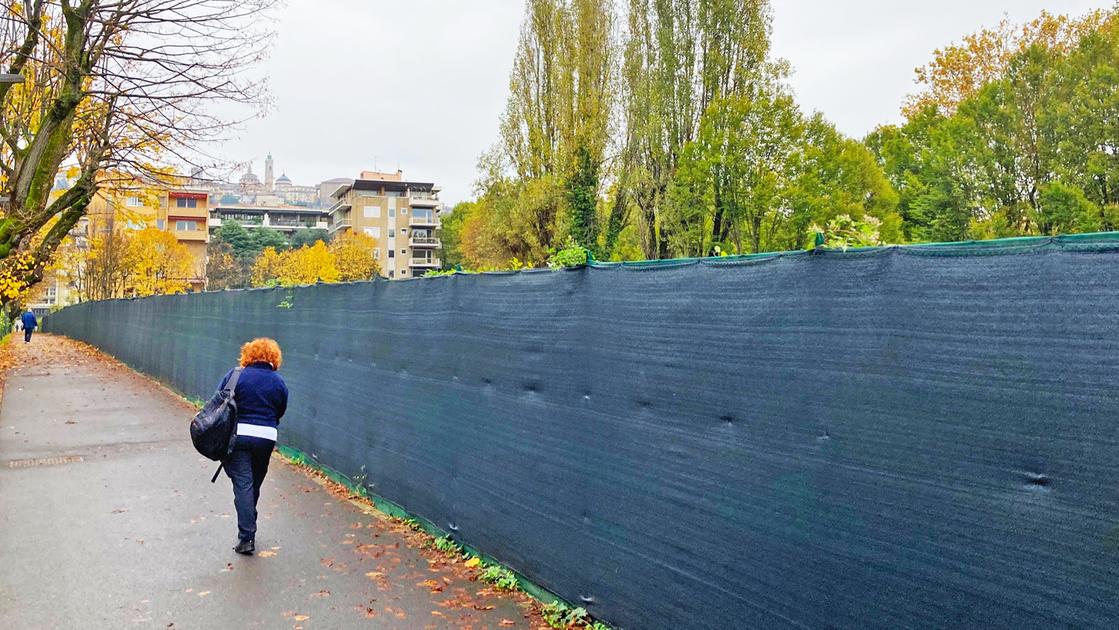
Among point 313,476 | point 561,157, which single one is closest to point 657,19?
point 561,157

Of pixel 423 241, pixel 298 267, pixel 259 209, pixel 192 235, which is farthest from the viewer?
pixel 259 209

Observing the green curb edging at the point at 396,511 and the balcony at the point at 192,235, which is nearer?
the green curb edging at the point at 396,511

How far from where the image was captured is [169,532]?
6.70 meters

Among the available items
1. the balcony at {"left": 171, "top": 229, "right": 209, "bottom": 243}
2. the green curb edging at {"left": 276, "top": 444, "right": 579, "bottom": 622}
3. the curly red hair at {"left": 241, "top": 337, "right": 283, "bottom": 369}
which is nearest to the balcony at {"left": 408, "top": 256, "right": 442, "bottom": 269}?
the balcony at {"left": 171, "top": 229, "right": 209, "bottom": 243}

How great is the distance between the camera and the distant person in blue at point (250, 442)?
6.20 meters

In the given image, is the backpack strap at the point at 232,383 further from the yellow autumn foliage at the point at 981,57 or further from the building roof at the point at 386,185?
the building roof at the point at 386,185

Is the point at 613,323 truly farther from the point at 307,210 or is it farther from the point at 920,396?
the point at 307,210

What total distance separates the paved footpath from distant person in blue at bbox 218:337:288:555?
0.27 metres

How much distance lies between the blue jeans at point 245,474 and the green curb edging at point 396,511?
1.33 m

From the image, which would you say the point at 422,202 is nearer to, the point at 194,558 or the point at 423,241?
the point at 423,241

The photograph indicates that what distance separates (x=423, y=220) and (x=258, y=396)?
314 ft

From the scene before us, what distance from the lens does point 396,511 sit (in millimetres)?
7195

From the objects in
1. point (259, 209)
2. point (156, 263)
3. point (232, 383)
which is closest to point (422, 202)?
point (259, 209)

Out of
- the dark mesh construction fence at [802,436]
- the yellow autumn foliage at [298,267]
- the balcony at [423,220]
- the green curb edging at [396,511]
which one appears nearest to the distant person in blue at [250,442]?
the green curb edging at [396,511]
